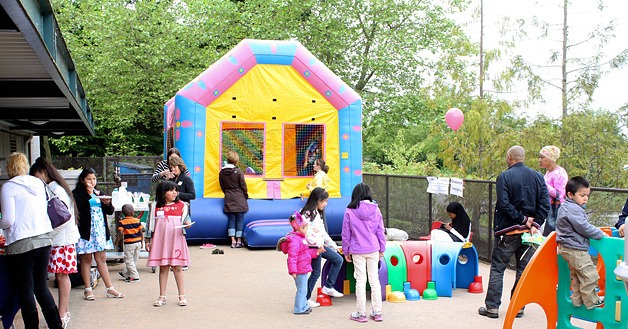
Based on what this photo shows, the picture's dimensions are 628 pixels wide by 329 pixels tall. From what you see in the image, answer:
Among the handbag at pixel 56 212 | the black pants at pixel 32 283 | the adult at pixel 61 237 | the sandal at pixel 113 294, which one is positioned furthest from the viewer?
the sandal at pixel 113 294

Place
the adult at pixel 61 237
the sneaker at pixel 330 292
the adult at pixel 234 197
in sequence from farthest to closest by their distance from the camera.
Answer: the adult at pixel 234 197 → the sneaker at pixel 330 292 → the adult at pixel 61 237

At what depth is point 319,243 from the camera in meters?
7.60

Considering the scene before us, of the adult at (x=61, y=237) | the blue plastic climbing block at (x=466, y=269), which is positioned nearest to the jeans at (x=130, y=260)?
the adult at (x=61, y=237)

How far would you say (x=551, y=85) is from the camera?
1659cm

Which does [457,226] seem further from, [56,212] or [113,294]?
[56,212]

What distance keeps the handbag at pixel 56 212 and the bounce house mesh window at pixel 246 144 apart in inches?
299

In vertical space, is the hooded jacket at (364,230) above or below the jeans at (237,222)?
above

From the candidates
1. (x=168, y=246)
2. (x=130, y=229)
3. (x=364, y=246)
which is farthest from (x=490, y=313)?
(x=130, y=229)

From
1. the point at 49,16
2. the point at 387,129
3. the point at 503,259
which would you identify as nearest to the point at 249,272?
the point at 503,259

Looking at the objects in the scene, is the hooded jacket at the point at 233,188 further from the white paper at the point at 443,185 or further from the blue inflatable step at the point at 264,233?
the white paper at the point at 443,185

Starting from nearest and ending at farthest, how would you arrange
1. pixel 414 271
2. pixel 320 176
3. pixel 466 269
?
1. pixel 414 271
2. pixel 466 269
3. pixel 320 176

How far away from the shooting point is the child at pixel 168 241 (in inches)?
311

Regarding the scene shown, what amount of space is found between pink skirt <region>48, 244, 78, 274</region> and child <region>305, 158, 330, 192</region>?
23.0 feet

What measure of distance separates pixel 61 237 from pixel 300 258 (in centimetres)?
246
